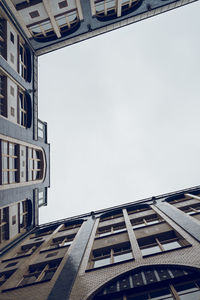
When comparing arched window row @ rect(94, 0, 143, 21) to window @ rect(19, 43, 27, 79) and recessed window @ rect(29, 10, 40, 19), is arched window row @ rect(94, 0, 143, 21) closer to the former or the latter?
recessed window @ rect(29, 10, 40, 19)

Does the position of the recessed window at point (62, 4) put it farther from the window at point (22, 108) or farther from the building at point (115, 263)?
the building at point (115, 263)

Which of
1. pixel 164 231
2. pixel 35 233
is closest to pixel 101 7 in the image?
pixel 164 231

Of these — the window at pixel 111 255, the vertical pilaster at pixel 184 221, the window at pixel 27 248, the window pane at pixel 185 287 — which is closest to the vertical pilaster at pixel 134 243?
the window at pixel 111 255

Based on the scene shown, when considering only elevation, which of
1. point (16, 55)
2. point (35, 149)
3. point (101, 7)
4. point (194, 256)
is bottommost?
point (194, 256)

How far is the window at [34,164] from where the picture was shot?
26.0 metres

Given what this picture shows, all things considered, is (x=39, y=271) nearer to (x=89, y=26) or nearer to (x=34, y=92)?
(x=34, y=92)

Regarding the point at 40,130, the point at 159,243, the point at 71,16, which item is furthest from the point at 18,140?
the point at 159,243

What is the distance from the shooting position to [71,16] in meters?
25.1

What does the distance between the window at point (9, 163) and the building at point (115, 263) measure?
7.02 metres

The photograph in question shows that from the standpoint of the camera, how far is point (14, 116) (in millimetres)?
22562

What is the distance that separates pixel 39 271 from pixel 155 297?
398 inches

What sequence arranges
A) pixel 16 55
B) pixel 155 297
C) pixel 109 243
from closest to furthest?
pixel 155 297, pixel 109 243, pixel 16 55

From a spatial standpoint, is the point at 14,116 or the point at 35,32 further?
the point at 35,32

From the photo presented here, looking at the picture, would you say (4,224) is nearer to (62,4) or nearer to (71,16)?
(62,4)
